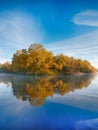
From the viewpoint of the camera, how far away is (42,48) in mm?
29594

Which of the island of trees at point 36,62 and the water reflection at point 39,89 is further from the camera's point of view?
the island of trees at point 36,62

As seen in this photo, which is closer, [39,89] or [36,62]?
[39,89]

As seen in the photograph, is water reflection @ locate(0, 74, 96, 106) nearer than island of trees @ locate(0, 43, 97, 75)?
Yes

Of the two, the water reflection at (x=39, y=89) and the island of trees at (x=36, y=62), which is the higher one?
the island of trees at (x=36, y=62)

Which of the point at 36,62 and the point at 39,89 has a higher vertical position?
the point at 36,62

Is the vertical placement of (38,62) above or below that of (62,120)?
above

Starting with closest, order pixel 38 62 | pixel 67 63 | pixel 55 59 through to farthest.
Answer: pixel 38 62
pixel 55 59
pixel 67 63

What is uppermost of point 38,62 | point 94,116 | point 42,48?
point 42,48

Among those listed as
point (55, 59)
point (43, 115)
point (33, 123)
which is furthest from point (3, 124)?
point (55, 59)

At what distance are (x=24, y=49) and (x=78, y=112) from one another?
26.0 m

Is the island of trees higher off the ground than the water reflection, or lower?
higher

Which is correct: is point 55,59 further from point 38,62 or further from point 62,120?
point 62,120

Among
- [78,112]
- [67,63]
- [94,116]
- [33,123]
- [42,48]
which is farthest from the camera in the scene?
[67,63]

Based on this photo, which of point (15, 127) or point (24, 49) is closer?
point (15, 127)
